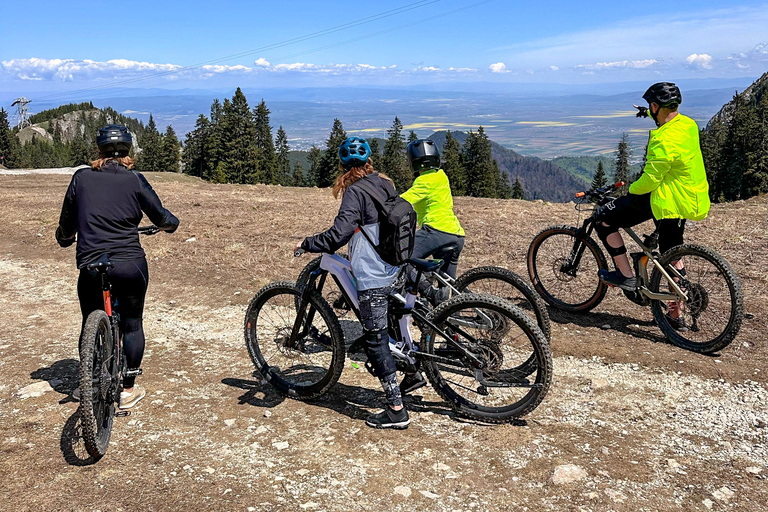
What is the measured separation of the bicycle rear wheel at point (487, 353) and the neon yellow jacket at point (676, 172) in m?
2.86

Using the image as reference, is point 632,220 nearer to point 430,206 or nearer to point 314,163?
point 430,206

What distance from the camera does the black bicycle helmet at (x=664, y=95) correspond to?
244 inches

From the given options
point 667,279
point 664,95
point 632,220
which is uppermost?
point 664,95

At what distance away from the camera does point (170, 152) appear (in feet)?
323

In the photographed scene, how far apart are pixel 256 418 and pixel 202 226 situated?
435 inches

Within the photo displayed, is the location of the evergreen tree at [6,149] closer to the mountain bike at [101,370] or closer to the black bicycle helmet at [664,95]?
the mountain bike at [101,370]

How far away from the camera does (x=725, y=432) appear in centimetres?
461

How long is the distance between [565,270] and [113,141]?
6.03 metres

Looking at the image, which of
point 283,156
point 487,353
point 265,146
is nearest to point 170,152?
point 265,146

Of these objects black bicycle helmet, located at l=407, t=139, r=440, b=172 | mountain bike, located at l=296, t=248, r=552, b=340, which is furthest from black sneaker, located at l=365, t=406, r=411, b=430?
black bicycle helmet, located at l=407, t=139, r=440, b=172

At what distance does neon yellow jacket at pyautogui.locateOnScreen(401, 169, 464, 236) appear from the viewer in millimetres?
5898

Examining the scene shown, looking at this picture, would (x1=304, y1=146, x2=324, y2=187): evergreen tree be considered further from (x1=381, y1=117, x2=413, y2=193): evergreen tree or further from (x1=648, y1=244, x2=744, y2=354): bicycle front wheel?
(x1=648, y1=244, x2=744, y2=354): bicycle front wheel

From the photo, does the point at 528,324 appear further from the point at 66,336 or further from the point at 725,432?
the point at 66,336

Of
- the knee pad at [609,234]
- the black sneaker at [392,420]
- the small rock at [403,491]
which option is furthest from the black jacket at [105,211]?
the knee pad at [609,234]
